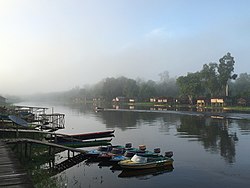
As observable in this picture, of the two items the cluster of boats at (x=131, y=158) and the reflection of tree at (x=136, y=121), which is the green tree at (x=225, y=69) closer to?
the reflection of tree at (x=136, y=121)

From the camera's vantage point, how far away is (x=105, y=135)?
43375mm

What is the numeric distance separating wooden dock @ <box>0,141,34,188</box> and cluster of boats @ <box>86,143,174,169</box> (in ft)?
38.5

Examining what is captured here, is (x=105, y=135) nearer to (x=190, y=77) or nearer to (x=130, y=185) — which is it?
Result: (x=130, y=185)

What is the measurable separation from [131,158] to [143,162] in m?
1.94

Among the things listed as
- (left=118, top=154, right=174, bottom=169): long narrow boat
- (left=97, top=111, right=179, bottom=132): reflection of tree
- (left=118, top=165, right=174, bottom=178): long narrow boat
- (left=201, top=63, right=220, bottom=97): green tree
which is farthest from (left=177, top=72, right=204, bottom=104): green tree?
(left=118, top=165, right=174, bottom=178): long narrow boat

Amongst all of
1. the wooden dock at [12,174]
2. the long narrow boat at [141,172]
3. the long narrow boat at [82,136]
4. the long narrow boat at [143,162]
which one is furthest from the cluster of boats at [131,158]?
the wooden dock at [12,174]

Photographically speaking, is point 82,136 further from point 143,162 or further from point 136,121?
point 136,121

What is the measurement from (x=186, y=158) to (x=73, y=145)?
14.8m

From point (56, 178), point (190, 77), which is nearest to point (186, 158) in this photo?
point (56, 178)

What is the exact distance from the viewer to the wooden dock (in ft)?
35.8

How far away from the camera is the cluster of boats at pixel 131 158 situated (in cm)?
2511

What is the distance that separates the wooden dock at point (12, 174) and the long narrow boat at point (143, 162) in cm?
1127

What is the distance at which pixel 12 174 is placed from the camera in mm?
12453

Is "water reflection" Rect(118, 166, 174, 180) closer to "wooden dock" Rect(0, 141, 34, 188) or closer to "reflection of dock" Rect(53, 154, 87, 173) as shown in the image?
"reflection of dock" Rect(53, 154, 87, 173)
